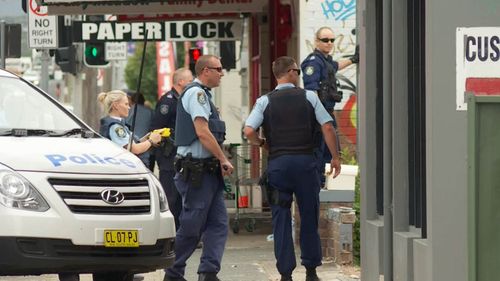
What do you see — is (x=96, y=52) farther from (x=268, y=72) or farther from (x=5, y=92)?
(x=5, y=92)

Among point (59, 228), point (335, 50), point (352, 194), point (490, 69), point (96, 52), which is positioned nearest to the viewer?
point (490, 69)

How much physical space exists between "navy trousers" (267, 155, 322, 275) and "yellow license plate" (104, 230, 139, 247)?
2.72 metres

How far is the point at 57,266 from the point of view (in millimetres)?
8836

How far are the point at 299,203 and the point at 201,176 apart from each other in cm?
91

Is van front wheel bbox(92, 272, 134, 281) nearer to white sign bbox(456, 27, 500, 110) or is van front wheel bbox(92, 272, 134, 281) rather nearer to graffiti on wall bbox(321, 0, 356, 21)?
white sign bbox(456, 27, 500, 110)

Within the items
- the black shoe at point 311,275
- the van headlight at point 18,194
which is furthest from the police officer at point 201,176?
the van headlight at point 18,194

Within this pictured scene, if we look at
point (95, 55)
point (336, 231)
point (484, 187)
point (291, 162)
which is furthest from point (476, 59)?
point (95, 55)

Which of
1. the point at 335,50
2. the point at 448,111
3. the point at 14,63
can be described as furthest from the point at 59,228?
the point at 14,63

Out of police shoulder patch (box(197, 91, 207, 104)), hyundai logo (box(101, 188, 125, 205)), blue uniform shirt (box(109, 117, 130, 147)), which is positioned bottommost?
hyundai logo (box(101, 188, 125, 205))

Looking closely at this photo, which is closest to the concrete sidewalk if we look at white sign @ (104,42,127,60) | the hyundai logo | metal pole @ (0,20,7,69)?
the hyundai logo

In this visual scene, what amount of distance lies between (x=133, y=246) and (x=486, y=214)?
2.98m

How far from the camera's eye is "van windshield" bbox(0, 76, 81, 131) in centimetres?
993

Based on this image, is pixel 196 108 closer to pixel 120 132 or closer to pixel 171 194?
pixel 120 132

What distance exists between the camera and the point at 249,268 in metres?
13.6
